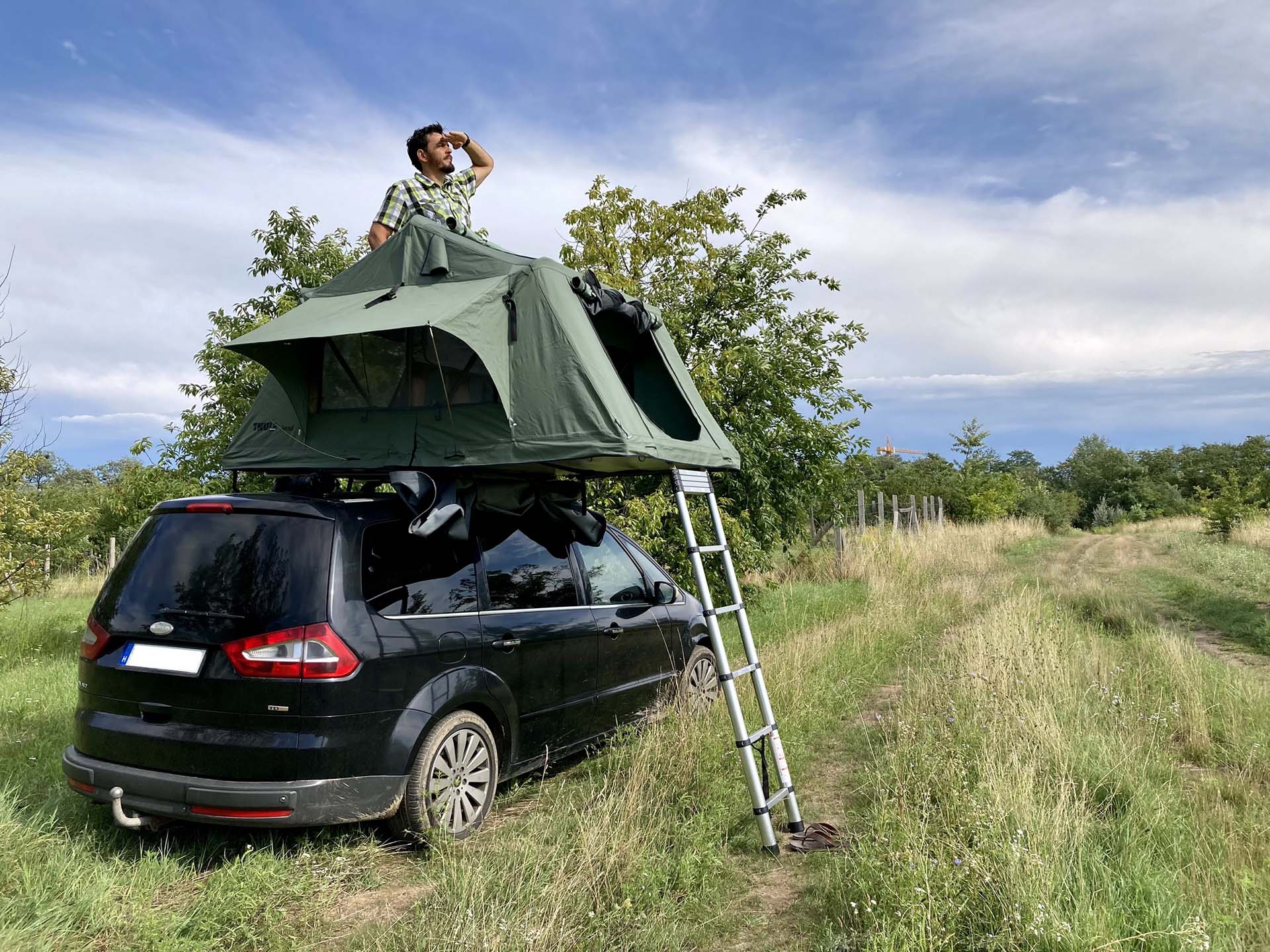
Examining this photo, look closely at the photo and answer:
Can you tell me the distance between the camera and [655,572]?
6523 millimetres

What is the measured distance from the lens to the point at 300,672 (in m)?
3.63

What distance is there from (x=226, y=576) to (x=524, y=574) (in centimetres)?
167

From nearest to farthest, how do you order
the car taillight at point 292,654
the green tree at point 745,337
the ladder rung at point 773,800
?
1. the car taillight at point 292,654
2. the ladder rung at point 773,800
3. the green tree at point 745,337

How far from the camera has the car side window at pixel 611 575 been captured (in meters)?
5.56

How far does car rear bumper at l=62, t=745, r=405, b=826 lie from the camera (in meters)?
3.53

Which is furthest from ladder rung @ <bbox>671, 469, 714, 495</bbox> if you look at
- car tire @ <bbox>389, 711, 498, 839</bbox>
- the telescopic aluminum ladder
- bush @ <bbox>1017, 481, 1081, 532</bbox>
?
bush @ <bbox>1017, 481, 1081, 532</bbox>

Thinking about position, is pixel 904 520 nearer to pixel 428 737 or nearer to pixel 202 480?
pixel 202 480

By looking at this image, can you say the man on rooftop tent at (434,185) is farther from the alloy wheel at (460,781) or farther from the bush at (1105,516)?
the bush at (1105,516)

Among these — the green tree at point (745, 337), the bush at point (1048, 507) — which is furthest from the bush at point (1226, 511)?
the green tree at point (745, 337)

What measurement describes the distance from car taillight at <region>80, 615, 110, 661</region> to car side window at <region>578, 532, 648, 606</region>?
2.69m

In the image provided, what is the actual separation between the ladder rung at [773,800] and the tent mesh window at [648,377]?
7.45 feet

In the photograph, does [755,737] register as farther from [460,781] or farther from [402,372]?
[402,372]

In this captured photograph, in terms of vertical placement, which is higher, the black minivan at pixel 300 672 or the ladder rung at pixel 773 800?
the black minivan at pixel 300 672

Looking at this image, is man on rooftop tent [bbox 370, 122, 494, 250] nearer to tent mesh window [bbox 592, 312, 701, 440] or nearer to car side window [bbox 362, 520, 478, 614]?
tent mesh window [bbox 592, 312, 701, 440]
